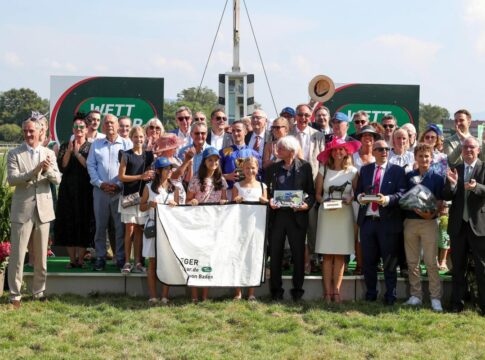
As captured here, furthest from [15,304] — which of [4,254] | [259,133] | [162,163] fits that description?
[259,133]

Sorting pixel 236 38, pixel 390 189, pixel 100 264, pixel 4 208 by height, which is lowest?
pixel 100 264

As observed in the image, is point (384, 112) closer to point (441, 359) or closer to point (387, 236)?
point (387, 236)

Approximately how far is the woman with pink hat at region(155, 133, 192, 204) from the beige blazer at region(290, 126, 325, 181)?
157 centimetres

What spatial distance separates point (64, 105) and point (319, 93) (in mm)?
4405

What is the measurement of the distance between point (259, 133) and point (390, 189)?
193 cm

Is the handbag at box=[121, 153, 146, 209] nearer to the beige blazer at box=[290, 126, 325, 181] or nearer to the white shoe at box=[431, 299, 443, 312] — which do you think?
the beige blazer at box=[290, 126, 325, 181]

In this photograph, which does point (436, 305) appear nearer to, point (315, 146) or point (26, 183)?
point (315, 146)

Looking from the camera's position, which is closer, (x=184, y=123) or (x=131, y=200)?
(x=131, y=200)

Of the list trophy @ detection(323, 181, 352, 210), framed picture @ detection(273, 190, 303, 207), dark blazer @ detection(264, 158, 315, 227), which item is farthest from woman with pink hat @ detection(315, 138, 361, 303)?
framed picture @ detection(273, 190, 303, 207)

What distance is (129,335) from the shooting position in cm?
659

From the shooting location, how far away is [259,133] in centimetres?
873

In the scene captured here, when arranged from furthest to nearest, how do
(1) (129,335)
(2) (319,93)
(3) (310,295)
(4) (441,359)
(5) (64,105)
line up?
(5) (64,105) < (2) (319,93) < (3) (310,295) < (1) (129,335) < (4) (441,359)

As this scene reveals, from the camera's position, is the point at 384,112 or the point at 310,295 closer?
the point at 310,295

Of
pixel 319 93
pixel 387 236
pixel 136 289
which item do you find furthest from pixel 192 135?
pixel 319 93
